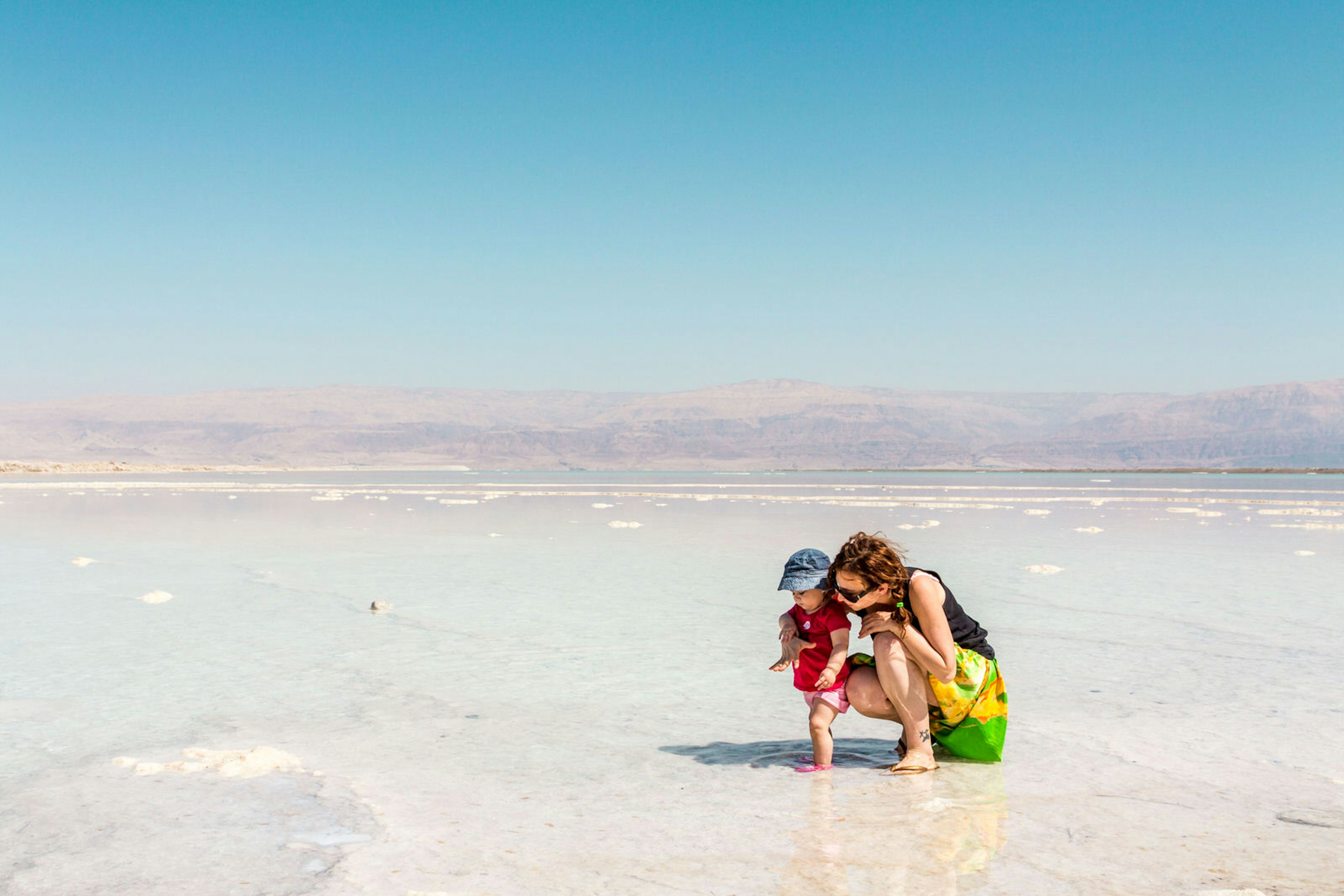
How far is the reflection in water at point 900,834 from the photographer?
310 cm

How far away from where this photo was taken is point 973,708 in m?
4.33

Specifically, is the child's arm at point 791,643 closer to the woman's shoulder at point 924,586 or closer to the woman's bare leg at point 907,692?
the woman's bare leg at point 907,692

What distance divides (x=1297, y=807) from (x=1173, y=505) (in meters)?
28.1

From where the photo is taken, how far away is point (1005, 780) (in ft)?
13.6

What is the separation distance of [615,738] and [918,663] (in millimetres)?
1550

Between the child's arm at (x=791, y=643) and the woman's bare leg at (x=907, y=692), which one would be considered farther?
the child's arm at (x=791, y=643)

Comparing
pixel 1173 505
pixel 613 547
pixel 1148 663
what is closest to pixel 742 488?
pixel 1173 505

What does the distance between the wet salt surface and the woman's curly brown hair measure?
796mm

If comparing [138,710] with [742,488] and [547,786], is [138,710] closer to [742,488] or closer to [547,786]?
[547,786]

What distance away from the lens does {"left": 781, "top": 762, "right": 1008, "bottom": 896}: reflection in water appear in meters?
3.10

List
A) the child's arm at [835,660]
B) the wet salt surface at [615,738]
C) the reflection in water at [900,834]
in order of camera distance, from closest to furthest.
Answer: the reflection in water at [900,834]
the wet salt surface at [615,738]
the child's arm at [835,660]

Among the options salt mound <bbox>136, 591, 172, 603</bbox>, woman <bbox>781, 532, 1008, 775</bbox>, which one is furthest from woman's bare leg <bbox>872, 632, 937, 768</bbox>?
salt mound <bbox>136, 591, 172, 603</bbox>

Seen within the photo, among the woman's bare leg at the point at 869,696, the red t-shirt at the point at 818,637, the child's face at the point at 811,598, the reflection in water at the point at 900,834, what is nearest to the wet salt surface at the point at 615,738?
the reflection in water at the point at 900,834

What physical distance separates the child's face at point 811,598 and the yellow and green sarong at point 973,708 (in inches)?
22.9
